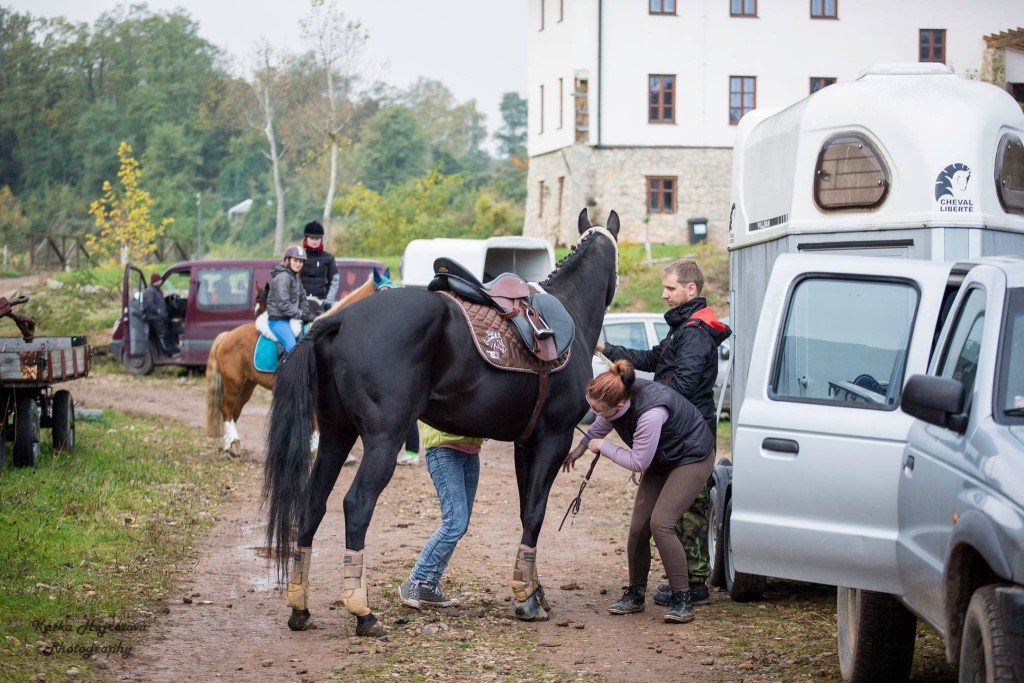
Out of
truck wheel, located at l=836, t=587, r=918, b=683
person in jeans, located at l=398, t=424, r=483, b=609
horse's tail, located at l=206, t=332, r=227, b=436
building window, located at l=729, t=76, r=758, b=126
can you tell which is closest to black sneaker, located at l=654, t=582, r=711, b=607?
person in jeans, located at l=398, t=424, r=483, b=609

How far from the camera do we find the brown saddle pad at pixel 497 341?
22.9 ft

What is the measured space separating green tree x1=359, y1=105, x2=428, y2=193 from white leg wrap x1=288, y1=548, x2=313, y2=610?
76.8 metres

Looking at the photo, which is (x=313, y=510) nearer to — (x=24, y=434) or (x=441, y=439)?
(x=441, y=439)

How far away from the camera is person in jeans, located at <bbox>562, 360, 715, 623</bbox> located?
687 cm

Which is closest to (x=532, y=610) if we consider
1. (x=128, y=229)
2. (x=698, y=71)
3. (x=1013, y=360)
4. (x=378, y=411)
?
(x=378, y=411)

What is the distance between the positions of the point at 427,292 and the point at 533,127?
4210cm

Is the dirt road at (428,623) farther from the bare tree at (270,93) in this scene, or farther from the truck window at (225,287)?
the bare tree at (270,93)

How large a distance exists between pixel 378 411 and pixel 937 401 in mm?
3203

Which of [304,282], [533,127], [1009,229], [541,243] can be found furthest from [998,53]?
[1009,229]

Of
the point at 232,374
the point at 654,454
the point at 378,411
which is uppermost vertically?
the point at 378,411

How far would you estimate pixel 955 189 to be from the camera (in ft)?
23.4

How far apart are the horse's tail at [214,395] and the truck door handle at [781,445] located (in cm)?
953

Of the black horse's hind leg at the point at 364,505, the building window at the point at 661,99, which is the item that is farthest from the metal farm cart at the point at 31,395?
the building window at the point at 661,99

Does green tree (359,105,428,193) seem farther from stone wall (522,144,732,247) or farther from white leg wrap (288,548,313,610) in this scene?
white leg wrap (288,548,313,610)
